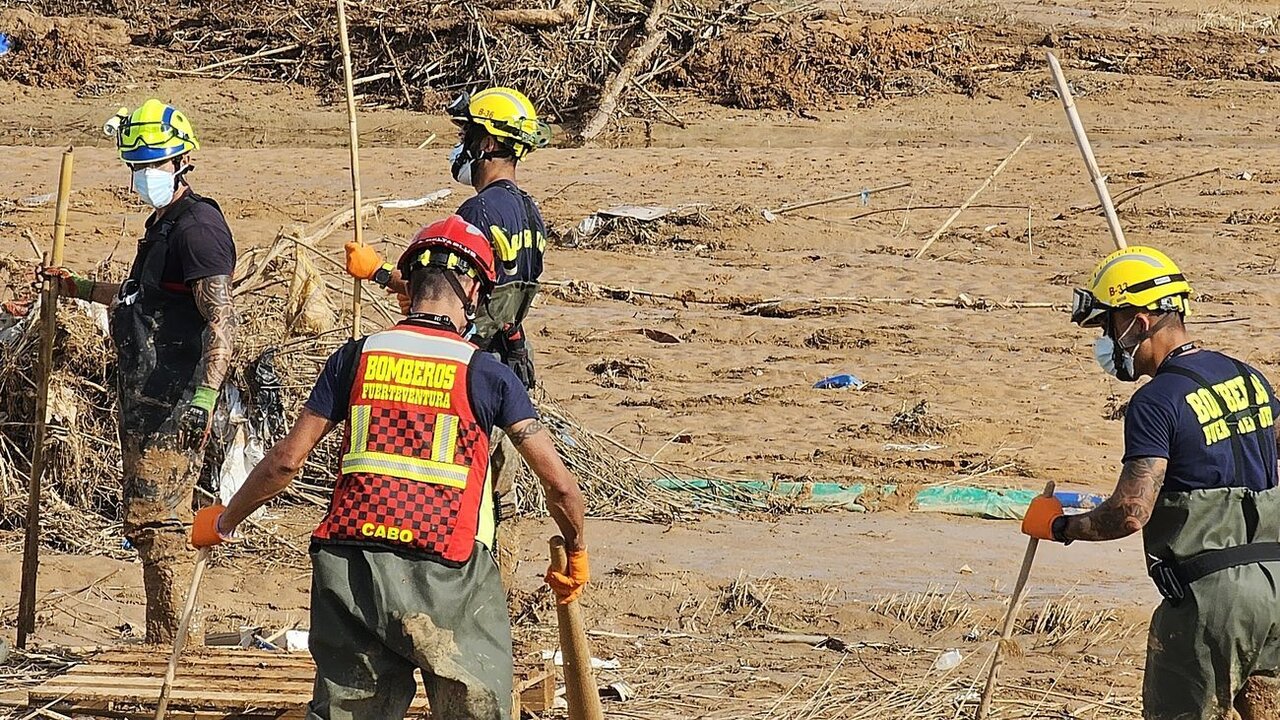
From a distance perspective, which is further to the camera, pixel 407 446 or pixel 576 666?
pixel 576 666

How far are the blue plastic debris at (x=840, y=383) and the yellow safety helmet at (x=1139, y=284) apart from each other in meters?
6.88

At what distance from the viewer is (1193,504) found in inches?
183

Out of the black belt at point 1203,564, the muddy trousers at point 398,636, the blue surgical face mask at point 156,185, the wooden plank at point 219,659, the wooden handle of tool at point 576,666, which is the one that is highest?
the blue surgical face mask at point 156,185

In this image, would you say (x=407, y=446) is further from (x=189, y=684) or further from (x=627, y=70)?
(x=627, y=70)

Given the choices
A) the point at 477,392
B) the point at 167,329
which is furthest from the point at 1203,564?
the point at 167,329

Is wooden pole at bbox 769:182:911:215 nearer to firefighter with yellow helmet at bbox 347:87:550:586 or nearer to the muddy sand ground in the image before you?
the muddy sand ground

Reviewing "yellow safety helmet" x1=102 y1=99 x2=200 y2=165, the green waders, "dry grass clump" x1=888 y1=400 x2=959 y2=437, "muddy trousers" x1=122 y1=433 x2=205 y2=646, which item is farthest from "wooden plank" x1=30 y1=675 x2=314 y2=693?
"dry grass clump" x1=888 y1=400 x2=959 y2=437

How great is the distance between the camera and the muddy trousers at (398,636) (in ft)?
13.6

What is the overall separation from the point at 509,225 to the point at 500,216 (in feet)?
0.16

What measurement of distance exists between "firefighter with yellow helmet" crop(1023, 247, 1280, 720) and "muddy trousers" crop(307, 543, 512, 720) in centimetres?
169

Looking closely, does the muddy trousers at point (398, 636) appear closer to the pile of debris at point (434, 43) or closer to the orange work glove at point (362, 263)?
the orange work glove at point (362, 263)

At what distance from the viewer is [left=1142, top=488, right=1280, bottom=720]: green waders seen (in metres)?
4.64

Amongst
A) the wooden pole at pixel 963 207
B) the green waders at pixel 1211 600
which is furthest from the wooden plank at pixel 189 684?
the wooden pole at pixel 963 207

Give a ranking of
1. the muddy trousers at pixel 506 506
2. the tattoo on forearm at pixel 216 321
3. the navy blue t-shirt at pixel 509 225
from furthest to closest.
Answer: the muddy trousers at pixel 506 506, the navy blue t-shirt at pixel 509 225, the tattoo on forearm at pixel 216 321
